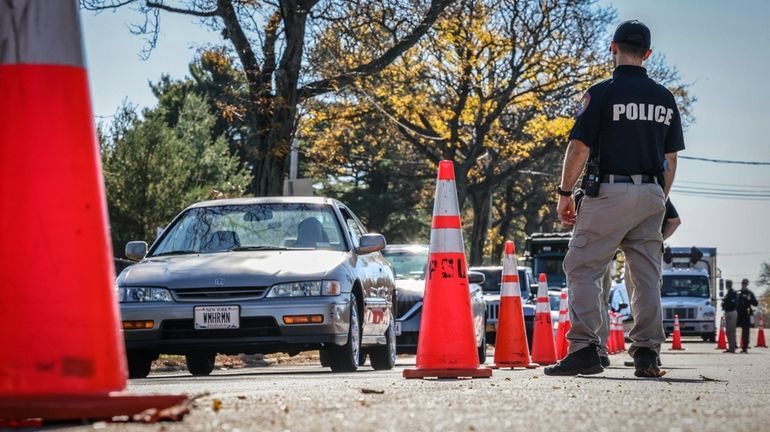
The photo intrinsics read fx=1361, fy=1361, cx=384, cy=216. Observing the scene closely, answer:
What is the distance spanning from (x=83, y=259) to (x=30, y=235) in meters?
0.18

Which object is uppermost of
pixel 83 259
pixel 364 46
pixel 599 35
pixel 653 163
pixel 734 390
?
pixel 599 35

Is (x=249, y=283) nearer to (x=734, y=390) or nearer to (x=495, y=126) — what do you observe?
(x=734, y=390)

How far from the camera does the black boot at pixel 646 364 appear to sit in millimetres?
8250

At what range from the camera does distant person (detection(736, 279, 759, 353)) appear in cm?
3021

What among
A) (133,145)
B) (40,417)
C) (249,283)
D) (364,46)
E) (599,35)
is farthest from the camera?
(133,145)

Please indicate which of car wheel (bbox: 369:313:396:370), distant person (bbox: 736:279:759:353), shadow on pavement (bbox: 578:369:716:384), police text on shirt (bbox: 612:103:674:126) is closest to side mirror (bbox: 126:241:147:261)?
car wheel (bbox: 369:313:396:370)

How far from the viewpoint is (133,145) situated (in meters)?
→ 45.2

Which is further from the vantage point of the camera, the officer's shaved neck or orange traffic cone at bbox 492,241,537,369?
orange traffic cone at bbox 492,241,537,369

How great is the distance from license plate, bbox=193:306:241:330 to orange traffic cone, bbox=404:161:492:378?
7.30 feet

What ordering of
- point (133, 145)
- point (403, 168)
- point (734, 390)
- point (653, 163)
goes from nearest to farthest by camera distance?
point (734, 390), point (653, 163), point (133, 145), point (403, 168)

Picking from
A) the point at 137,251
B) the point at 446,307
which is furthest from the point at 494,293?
the point at 446,307

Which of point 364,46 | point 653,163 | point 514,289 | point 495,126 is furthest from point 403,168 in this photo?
point 653,163

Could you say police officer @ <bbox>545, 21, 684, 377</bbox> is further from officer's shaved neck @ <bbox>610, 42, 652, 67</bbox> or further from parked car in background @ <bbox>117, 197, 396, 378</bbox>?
parked car in background @ <bbox>117, 197, 396, 378</bbox>

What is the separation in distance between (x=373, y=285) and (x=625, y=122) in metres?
4.20
